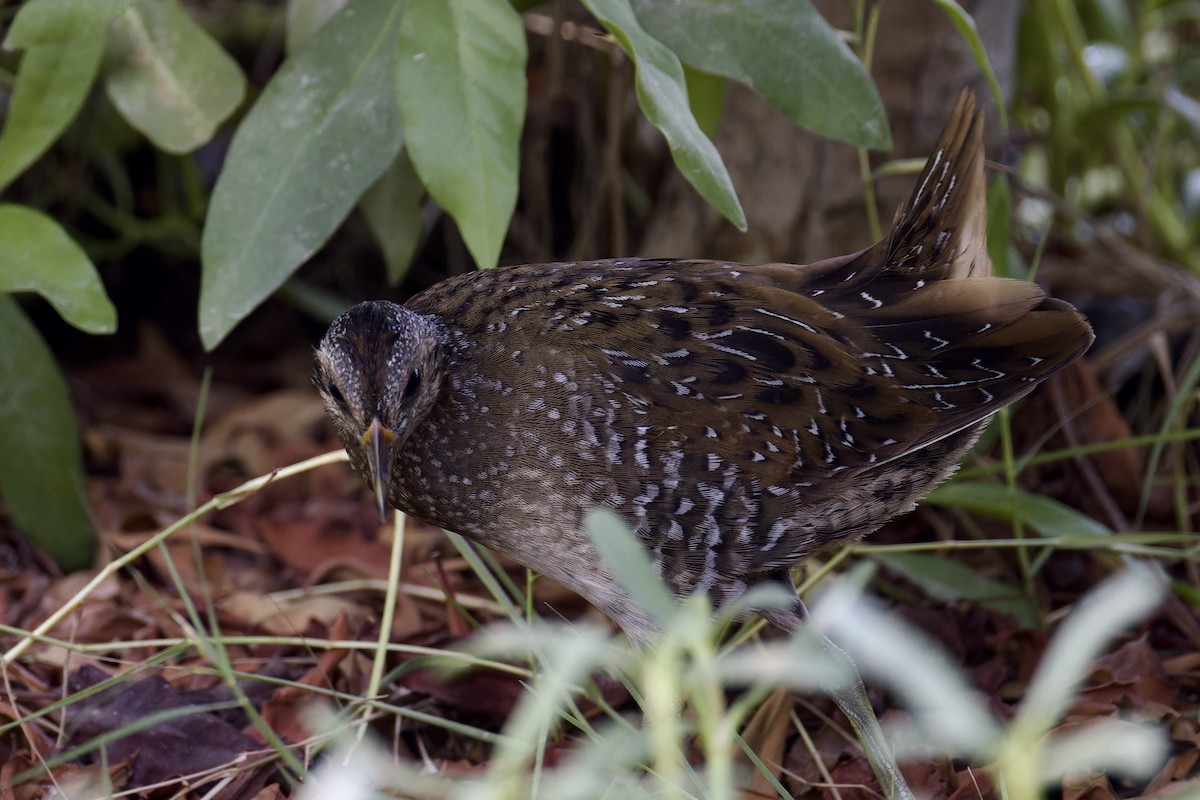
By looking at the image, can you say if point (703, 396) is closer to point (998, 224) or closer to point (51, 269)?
point (998, 224)

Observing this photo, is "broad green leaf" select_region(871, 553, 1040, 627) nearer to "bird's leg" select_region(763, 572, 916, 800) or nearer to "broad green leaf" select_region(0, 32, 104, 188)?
"bird's leg" select_region(763, 572, 916, 800)

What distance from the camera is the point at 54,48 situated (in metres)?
2.72

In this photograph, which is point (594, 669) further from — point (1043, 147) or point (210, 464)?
point (1043, 147)

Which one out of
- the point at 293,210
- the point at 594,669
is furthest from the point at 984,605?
the point at 293,210

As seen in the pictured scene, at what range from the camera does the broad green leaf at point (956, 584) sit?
2736 mm

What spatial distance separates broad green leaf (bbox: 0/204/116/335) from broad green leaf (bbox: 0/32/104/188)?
0.50ft

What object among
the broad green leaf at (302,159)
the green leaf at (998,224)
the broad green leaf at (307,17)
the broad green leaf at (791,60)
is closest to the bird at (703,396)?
the broad green leaf at (791,60)

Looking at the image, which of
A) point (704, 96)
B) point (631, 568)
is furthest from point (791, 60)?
point (631, 568)

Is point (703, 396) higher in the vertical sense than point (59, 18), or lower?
lower

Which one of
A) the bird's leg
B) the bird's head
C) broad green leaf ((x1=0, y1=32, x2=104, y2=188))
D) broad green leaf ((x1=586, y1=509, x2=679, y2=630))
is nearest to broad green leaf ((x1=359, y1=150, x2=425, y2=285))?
broad green leaf ((x1=0, y1=32, x2=104, y2=188))

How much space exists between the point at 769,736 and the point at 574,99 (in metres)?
2.07

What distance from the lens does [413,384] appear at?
220 cm

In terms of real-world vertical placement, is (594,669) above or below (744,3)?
below

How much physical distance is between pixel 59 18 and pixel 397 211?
90cm
